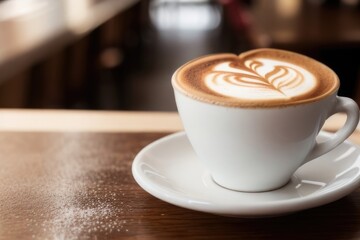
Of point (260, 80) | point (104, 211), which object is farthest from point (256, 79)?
point (104, 211)

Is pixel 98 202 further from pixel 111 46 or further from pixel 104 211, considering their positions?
pixel 111 46

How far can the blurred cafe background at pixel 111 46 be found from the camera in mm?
1883

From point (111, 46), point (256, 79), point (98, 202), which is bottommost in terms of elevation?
point (111, 46)

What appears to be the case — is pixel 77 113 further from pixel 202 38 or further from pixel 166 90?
pixel 202 38

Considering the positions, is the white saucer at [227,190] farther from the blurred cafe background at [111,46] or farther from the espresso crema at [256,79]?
the blurred cafe background at [111,46]

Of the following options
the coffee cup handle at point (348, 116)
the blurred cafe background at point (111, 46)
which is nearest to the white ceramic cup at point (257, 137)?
the coffee cup handle at point (348, 116)

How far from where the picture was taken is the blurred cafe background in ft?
6.18

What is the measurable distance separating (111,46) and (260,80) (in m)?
2.52

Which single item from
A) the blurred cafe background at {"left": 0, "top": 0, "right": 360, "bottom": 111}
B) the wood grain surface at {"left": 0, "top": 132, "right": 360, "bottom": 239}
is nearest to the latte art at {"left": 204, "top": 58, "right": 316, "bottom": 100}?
the wood grain surface at {"left": 0, "top": 132, "right": 360, "bottom": 239}

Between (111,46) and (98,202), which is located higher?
(98,202)

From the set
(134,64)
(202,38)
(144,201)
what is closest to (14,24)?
(144,201)

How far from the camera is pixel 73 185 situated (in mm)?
580

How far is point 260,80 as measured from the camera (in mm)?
532

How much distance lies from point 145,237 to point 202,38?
4526mm
